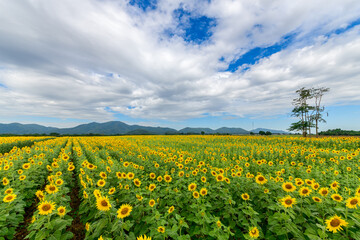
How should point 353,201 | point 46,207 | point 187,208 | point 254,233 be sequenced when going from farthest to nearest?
point 187,208 → point 46,207 → point 353,201 → point 254,233

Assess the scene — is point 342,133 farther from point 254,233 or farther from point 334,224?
point 254,233

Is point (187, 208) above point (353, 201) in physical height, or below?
below

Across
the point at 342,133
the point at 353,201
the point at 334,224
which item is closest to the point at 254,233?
the point at 334,224

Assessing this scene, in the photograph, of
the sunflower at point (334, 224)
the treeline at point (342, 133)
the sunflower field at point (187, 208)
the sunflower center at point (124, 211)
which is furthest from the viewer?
the treeline at point (342, 133)

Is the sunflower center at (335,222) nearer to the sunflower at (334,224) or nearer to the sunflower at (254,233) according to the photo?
the sunflower at (334,224)

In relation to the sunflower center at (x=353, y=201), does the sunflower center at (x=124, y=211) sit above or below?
below

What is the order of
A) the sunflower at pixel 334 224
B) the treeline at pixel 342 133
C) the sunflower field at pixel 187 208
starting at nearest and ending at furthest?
the sunflower at pixel 334 224
the sunflower field at pixel 187 208
the treeline at pixel 342 133

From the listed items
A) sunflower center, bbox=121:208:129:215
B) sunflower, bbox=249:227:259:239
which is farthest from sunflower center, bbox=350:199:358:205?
sunflower center, bbox=121:208:129:215

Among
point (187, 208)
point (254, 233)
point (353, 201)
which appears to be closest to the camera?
point (254, 233)

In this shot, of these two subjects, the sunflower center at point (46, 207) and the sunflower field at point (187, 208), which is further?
the sunflower center at point (46, 207)

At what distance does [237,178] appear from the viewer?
4.49 metres

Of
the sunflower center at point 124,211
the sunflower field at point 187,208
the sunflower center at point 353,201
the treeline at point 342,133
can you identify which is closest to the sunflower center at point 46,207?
the sunflower field at point 187,208

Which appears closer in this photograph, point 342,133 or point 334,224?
point 334,224

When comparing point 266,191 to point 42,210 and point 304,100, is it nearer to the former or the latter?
point 42,210
